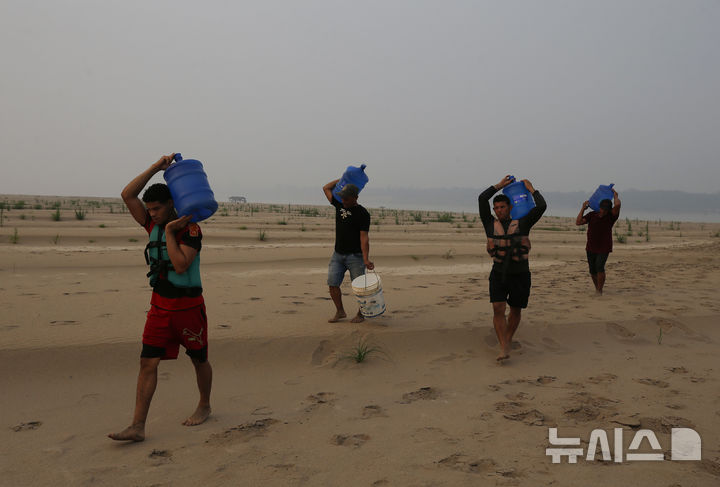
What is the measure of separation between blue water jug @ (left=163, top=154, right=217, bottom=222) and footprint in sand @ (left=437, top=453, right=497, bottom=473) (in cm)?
234

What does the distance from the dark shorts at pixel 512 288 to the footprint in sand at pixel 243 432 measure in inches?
106

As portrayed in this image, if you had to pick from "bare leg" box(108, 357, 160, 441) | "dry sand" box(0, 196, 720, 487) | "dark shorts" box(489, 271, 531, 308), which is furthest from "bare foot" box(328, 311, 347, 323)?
"bare leg" box(108, 357, 160, 441)

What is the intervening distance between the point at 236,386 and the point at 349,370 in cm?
114

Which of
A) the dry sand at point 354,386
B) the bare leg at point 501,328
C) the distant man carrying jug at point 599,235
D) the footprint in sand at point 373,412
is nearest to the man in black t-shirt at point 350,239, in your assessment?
the dry sand at point 354,386

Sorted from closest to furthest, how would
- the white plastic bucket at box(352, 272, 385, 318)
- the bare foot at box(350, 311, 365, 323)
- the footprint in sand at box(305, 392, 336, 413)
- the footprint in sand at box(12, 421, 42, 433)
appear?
the footprint in sand at box(12, 421, 42, 433) < the footprint in sand at box(305, 392, 336, 413) < the white plastic bucket at box(352, 272, 385, 318) < the bare foot at box(350, 311, 365, 323)

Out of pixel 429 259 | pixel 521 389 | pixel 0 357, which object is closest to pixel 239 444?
pixel 521 389

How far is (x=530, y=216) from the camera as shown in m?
5.15

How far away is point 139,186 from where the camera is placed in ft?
11.7

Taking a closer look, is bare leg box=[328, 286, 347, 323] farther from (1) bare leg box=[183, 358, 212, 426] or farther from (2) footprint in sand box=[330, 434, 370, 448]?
(2) footprint in sand box=[330, 434, 370, 448]

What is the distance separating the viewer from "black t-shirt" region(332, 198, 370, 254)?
Result: 6.32 metres

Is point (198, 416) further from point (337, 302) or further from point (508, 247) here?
point (508, 247)

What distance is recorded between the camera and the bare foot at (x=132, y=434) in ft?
11.0

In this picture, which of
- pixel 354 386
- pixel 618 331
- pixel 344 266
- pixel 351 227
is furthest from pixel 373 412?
pixel 618 331

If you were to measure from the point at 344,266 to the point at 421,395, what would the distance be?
246cm
